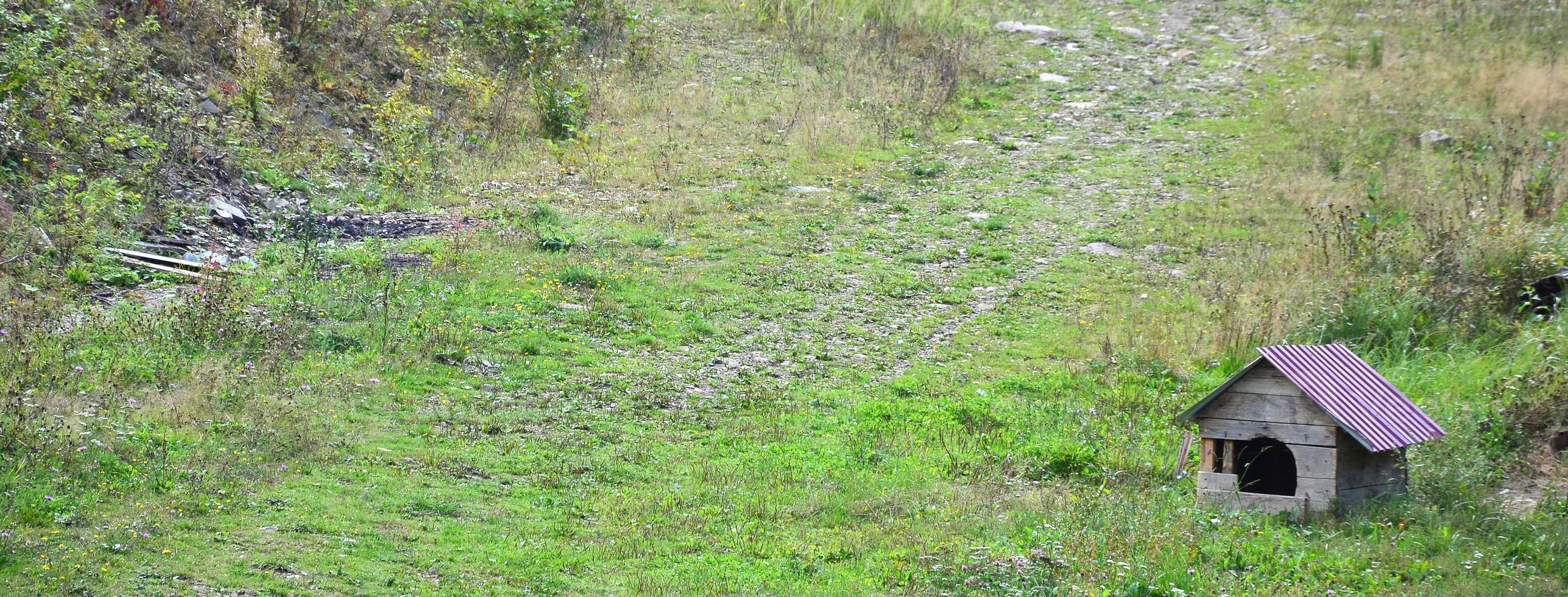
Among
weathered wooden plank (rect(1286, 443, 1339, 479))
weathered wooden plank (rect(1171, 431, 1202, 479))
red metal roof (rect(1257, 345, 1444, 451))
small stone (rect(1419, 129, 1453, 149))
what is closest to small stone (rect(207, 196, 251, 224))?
weathered wooden plank (rect(1171, 431, 1202, 479))

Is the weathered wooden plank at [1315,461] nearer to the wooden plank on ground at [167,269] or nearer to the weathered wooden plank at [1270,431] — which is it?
the weathered wooden plank at [1270,431]

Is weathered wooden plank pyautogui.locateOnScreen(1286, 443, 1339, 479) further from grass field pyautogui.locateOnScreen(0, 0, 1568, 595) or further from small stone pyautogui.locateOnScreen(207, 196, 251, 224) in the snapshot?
small stone pyautogui.locateOnScreen(207, 196, 251, 224)

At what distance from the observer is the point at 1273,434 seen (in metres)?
6.70

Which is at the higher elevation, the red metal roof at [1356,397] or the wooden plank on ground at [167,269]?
the wooden plank on ground at [167,269]

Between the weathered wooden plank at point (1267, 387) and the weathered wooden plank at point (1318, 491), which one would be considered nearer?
the weathered wooden plank at point (1318, 491)

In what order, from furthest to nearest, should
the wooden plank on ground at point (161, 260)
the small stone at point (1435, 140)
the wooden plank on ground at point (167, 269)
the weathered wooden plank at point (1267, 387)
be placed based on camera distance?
1. the small stone at point (1435, 140)
2. the wooden plank on ground at point (161, 260)
3. the wooden plank on ground at point (167, 269)
4. the weathered wooden plank at point (1267, 387)

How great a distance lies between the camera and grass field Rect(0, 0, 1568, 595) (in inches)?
241

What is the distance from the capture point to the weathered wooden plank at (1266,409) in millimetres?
6551

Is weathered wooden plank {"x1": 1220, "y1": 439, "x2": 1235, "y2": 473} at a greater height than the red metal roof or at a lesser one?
lesser

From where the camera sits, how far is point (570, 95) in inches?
637

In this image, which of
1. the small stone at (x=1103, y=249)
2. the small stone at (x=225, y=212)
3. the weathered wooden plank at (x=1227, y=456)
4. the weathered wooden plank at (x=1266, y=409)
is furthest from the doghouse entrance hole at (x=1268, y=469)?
the small stone at (x=225, y=212)

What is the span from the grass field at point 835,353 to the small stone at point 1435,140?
7.8 inches

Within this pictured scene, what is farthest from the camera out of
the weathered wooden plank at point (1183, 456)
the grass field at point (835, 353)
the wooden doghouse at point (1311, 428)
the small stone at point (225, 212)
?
the small stone at point (225, 212)

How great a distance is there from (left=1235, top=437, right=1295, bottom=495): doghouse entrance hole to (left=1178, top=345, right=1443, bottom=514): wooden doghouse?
0.75ft
